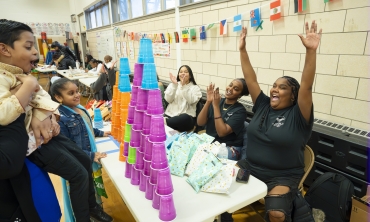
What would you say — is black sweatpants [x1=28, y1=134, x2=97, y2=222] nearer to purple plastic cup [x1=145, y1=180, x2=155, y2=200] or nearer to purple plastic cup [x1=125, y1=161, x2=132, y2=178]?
purple plastic cup [x1=125, y1=161, x2=132, y2=178]

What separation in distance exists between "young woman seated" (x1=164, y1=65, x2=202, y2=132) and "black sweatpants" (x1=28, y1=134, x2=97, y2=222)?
1.45 meters

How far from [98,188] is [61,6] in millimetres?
10425

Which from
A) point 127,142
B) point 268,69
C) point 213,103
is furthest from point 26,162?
point 268,69

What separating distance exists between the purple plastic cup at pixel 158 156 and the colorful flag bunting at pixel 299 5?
1.82 meters

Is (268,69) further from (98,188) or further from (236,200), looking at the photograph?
(98,188)

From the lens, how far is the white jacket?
281 centimetres

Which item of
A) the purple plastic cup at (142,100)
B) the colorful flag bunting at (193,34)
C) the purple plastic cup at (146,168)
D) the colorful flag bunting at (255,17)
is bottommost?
the purple plastic cup at (146,168)

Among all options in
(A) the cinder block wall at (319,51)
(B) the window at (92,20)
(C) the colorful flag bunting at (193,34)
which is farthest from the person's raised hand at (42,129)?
(B) the window at (92,20)

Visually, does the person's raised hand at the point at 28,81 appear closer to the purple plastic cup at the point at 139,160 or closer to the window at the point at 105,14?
the purple plastic cup at the point at 139,160

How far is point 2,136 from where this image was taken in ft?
2.86

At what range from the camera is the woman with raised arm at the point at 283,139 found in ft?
4.42

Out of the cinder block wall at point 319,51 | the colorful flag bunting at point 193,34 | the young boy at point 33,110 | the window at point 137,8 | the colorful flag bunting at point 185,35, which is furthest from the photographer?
the window at point 137,8

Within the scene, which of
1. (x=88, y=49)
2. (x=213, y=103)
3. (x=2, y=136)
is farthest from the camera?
A: (x=88, y=49)

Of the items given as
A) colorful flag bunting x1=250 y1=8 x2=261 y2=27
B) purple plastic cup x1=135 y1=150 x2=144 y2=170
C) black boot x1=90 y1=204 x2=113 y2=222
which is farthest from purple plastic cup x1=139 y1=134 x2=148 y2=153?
colorful flag bunting x1=250 y1=8 x2=261 y2=27
